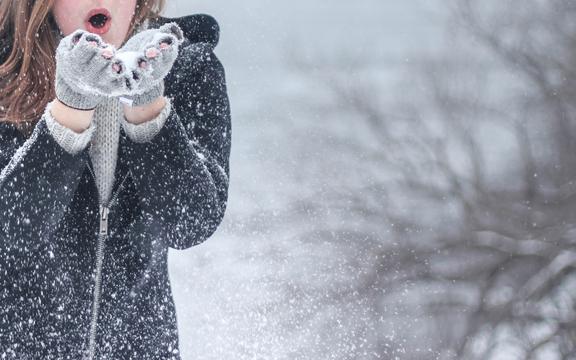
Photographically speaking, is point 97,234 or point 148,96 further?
point 97,234

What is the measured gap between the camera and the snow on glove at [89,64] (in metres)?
1.04

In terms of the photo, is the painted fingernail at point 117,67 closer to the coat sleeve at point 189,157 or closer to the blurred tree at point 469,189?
the coat sleeve at point 189,157

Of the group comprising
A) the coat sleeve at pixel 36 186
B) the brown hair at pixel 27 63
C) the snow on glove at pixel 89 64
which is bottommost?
the coat sleeve at pixel 36 186

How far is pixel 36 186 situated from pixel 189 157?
0.60ft

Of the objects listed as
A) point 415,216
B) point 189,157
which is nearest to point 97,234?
point 189,157

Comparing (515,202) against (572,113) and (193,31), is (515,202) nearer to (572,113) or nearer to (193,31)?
(572,113)

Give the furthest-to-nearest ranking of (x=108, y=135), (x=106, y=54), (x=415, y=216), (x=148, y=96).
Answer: (x=415, y=216), (x=108, y=135), (x=148, y=96), (x=106, y=54)

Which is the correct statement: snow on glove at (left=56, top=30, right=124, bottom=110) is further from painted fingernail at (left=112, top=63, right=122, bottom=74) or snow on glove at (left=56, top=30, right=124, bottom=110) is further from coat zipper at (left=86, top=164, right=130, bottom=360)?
coat zipper at (left=86, top=164, right=130, bottom=360)

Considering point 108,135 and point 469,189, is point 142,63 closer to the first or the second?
point 108,135

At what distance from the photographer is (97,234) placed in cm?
127

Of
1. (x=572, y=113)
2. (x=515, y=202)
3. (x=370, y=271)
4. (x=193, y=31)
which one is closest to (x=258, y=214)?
(x=370, y=271)

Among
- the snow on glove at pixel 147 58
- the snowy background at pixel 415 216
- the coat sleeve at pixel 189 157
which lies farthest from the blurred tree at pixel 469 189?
the snow on glove at pixel 147 58

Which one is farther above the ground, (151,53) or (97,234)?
(151,53)

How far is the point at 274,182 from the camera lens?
27.9 feet
